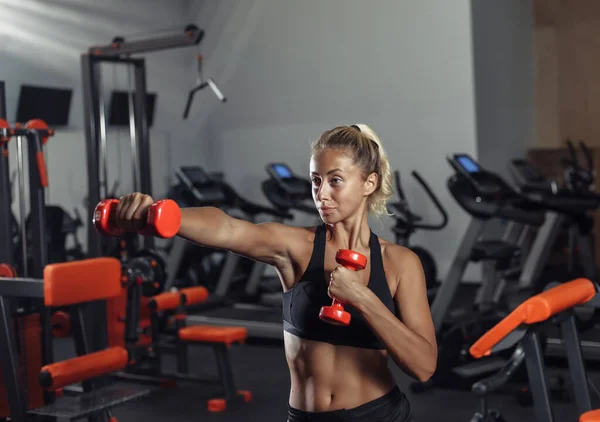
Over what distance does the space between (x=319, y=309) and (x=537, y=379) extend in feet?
3.57

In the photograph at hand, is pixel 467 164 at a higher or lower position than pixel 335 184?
lower

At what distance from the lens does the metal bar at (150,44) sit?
4.79 metres

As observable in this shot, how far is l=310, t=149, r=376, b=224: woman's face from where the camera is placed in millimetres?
1571

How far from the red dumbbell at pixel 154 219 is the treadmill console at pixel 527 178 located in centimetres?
545

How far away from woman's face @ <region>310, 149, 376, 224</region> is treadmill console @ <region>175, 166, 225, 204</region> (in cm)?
455


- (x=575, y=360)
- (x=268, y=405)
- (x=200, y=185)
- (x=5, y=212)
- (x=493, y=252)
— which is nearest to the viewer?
(x=575, y=360)

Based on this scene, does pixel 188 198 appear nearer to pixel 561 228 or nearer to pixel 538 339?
pixel 561 228

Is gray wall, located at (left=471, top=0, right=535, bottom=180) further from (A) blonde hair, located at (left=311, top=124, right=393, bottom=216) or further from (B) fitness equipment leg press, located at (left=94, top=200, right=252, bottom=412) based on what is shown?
(A) blonde hair, located at (left=311, top=124, right=393, bottom=216)

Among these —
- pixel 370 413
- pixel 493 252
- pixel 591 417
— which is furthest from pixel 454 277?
pixel 370 413

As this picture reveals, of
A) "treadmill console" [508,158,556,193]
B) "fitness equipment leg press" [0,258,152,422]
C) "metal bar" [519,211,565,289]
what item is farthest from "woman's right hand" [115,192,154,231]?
"metal bar" [519,211,565,289]

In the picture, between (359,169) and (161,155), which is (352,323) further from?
(161,155)

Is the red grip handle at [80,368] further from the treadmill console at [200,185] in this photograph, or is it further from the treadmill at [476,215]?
the treadmill console at [200,185]

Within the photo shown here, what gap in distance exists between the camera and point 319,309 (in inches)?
62.2

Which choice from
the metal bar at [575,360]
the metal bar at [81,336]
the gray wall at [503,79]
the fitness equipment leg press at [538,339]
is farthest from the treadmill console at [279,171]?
the metal bar at [575,360]
